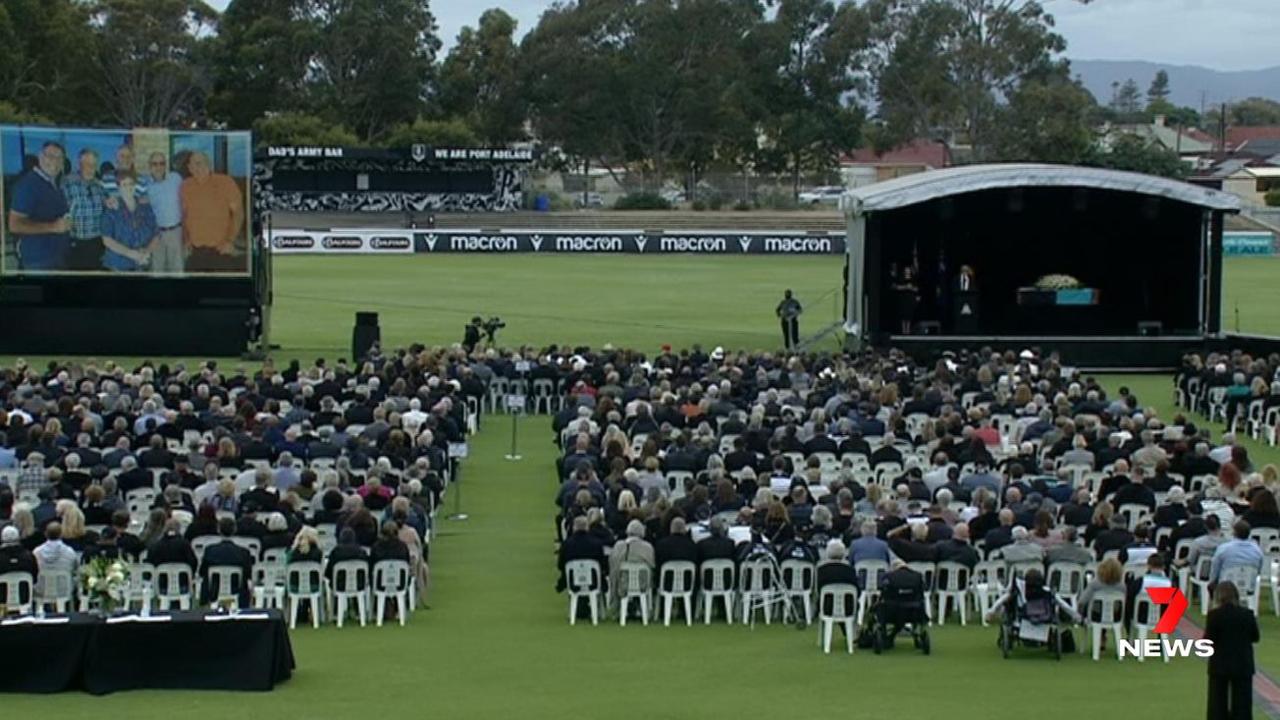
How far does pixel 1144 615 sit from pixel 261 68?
303 ft

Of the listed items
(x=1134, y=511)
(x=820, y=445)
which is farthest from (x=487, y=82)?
(x=1134, y=511)

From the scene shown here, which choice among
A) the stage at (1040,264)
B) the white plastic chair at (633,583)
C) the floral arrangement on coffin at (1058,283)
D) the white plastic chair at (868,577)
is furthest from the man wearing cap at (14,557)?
the floral arrangement on coffin at (1058,283)

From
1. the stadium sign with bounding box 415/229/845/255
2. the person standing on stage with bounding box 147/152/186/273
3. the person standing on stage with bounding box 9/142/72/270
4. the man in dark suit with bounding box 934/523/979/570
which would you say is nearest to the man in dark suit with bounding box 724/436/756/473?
the man in dark suit with bounding box 934/523/979/570

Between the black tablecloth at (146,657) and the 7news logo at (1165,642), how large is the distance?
6.42 m

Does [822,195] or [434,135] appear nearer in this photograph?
[434,135]

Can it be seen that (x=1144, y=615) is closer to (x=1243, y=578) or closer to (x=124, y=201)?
(x=1243, y=578)

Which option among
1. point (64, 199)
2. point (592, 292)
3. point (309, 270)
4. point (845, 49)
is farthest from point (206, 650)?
point (845, 49)

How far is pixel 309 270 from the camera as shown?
211 ft

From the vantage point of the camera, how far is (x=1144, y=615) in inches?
597

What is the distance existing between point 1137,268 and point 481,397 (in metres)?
16.6

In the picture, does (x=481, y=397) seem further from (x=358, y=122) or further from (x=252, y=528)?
(x=358, y=122)

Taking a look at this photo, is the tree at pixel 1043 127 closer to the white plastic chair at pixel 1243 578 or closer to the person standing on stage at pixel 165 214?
the person standing on stage at pixel 165 214

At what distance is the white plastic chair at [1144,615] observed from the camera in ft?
49.6

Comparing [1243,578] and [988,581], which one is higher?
[1243,578]
